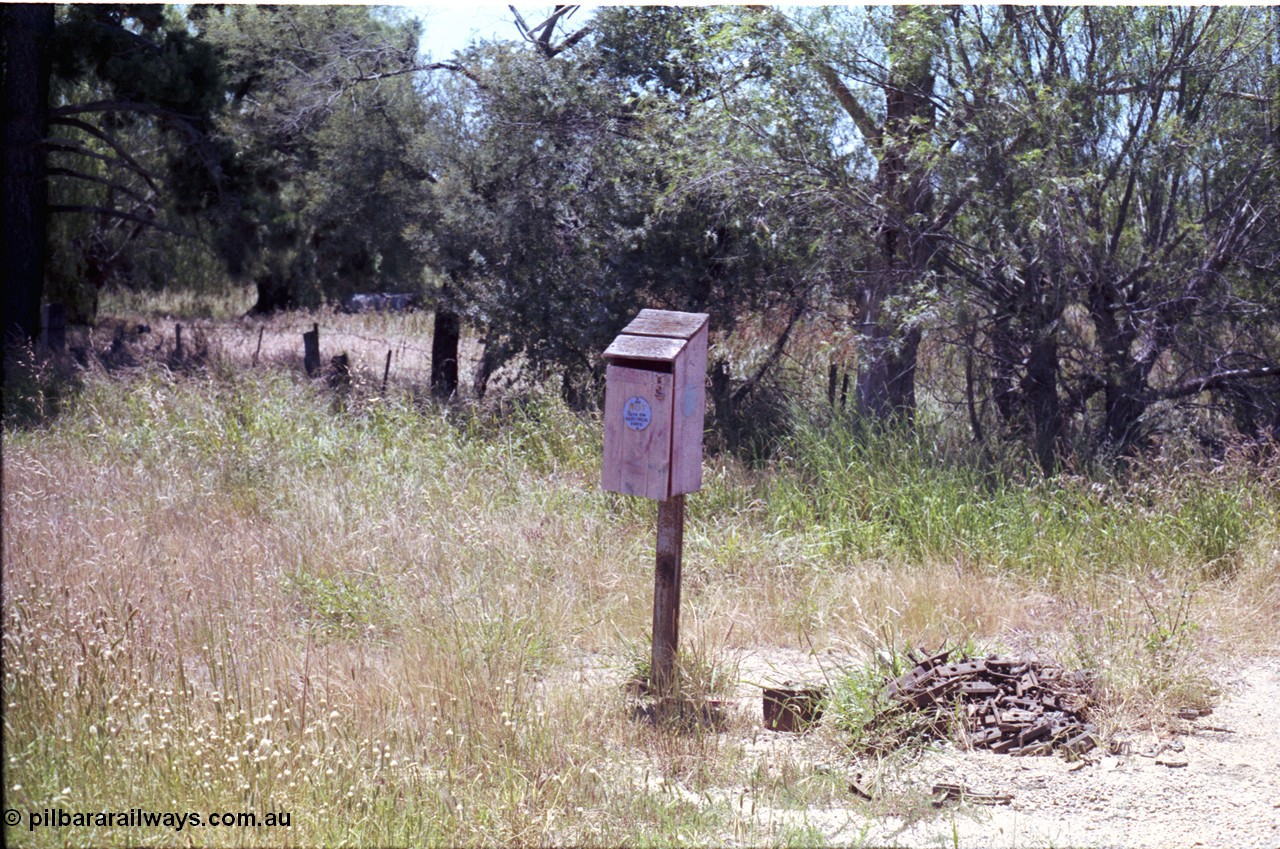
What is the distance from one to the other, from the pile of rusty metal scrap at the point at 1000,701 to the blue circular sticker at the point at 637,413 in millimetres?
1488

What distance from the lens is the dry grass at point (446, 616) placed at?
3.55 metres

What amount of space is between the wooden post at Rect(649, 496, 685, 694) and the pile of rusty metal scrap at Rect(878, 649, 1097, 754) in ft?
2.98

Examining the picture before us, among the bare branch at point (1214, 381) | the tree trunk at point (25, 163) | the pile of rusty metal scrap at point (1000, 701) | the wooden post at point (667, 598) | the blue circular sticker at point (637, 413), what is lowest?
the pile of rusty metal scrap at point (1000, 701)

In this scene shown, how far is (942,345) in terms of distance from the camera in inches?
350

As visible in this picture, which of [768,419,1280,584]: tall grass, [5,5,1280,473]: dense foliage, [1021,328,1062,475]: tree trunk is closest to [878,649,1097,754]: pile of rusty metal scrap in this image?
[768,419,1280,584]: tall grass

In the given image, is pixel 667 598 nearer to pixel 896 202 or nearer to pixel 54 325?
pixel 896 202

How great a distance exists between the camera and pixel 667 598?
183 inches

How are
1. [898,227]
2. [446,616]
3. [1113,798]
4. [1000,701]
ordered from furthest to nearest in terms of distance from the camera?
1. [898,227]
2. [446,616]
3. [1000,701]
4. [1113,798]

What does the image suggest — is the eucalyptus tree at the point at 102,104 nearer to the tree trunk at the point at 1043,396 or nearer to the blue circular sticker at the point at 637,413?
the tree trunk at the point at 1043,396

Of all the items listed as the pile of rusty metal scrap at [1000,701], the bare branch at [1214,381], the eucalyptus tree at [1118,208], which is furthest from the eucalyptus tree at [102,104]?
the pile of rusty metal scrap at [1000,701]

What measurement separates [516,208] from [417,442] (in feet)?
11.0

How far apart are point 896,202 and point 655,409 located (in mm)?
4690

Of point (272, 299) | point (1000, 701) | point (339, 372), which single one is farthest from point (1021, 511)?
point (272, 299)

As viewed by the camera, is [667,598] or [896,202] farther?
[896,202]
